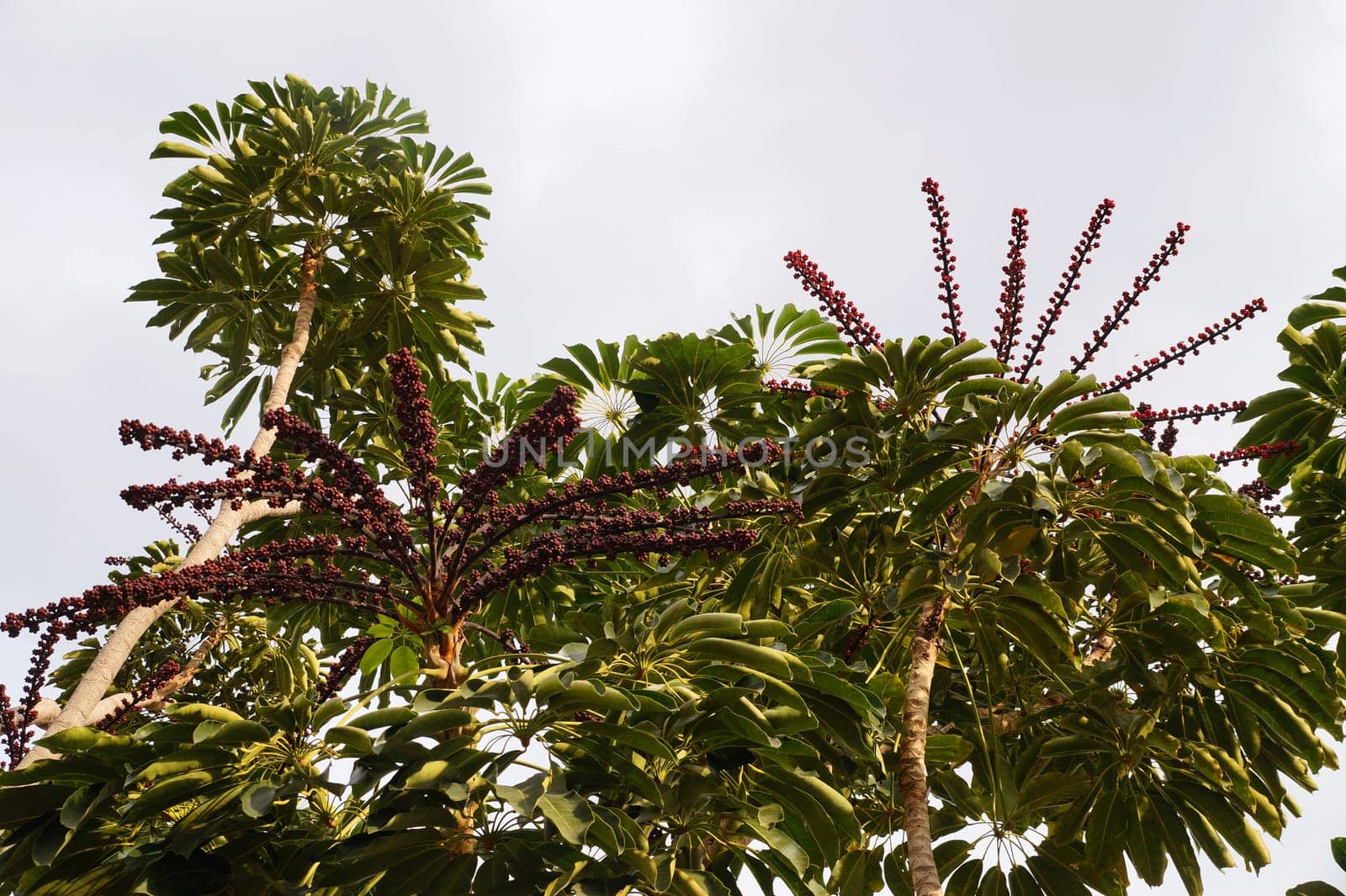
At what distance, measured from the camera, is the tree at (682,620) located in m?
2.62

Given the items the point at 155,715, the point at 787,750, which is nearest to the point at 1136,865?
the point at 787,750

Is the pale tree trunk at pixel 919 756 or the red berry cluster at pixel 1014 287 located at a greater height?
the red berry cluster at pixel 1014 287

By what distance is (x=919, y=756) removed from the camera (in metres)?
3.26

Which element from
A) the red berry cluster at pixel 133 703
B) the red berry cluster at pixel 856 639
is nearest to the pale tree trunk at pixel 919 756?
the red berry cluster at pixel 856 639

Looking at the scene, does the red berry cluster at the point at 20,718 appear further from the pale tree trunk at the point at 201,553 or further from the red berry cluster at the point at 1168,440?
the red berry cluster at the point at 1168,440

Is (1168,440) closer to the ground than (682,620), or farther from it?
farther from it

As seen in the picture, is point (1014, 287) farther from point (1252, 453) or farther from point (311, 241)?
point (311, 241)

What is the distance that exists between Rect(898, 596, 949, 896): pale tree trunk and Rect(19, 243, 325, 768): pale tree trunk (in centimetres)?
201

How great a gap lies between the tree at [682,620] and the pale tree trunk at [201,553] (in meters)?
0.03

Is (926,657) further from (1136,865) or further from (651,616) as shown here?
(1136,865)

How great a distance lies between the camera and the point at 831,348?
5.91m

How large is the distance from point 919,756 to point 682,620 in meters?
0.88

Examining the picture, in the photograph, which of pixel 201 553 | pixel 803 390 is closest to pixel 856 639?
pixel 803 390

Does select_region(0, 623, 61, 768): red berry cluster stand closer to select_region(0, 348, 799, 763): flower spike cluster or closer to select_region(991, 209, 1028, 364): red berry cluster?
select_region(0, 348, 799, 763): flower spike cluster
